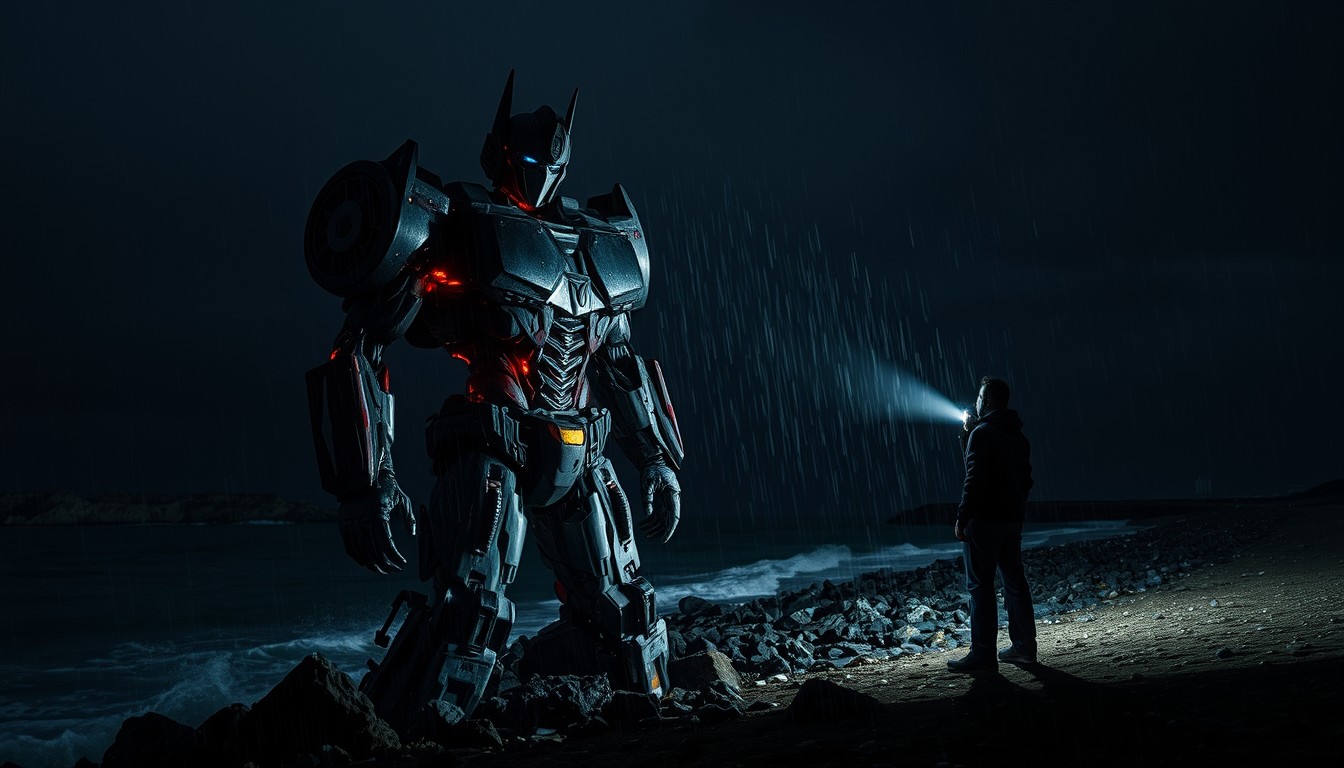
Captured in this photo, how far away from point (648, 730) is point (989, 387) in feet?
9.69

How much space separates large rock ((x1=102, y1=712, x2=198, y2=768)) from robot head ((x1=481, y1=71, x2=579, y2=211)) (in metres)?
3.50

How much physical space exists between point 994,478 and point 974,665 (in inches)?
43.8

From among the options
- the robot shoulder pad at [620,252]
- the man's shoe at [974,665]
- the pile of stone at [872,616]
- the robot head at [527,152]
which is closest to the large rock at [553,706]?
the man's shoe at [974,665]

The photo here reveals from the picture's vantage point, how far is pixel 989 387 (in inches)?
214

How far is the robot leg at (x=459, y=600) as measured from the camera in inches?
176

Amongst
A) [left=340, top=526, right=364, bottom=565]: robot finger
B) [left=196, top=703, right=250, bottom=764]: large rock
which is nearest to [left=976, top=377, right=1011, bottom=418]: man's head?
[left=340, top=526, right=364, bottom=565]: robot finger

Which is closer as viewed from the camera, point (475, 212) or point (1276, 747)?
point (1276, 747)

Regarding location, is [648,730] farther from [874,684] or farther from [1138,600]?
[1138,600]

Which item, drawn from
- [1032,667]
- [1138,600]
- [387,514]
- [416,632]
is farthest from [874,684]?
[1138,600]

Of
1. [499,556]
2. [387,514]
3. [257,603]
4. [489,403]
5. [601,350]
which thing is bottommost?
[257,603]

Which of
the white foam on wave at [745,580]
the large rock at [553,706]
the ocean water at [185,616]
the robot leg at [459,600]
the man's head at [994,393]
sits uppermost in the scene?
the man's head at [994,393]

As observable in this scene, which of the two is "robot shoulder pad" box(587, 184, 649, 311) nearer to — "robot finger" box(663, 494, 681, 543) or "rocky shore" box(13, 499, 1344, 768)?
"robot finger" box(663, 494, 681, 543)

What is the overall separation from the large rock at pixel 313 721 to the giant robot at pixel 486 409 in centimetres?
38

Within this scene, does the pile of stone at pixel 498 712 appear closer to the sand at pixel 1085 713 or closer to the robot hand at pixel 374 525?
the sand at pixel 1085 713
